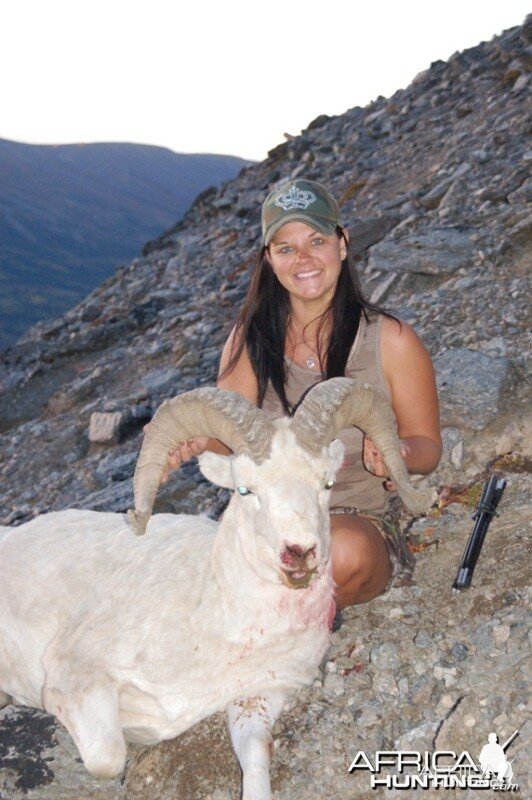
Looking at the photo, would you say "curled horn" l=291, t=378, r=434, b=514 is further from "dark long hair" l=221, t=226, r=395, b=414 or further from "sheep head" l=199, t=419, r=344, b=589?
"dark long hair" l=221, t=226, r=395, b=414

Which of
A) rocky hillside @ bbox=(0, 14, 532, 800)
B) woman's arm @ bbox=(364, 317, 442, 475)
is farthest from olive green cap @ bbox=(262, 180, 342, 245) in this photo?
rocky hillside @ bbox=(0, 14, 532, 800)

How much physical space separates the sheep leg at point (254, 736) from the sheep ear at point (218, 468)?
3.99 feet

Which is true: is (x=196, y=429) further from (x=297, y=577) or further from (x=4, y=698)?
(x=4, y=698)

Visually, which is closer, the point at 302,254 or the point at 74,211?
the point at 302,254

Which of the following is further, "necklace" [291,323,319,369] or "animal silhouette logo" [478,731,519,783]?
"necklace" [291,323,319,369]

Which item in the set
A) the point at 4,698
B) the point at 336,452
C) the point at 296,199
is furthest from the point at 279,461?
the point at 4,698

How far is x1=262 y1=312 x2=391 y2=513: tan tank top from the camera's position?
5.69 meters

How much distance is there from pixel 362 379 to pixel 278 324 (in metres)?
0.73

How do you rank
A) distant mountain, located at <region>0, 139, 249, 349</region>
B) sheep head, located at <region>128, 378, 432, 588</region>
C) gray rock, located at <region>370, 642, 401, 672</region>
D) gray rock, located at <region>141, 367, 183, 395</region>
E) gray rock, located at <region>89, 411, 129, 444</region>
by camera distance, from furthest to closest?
distant mountain, located at <region>0, 139, 249, 349</region> < gray rock, located at <region>141, 367, 183, 395</region> < gray rock, located at <region>89, 411, 129, 444</region> < gray rock, located at <region>370, 642, 401, 672</region> < sheep head, located at <region>128, 378, 432, 588</region>

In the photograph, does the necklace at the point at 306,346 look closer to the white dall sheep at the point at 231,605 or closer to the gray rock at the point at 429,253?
the white dall sheep at the point at 231,605

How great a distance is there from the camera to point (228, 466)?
4.98 metres

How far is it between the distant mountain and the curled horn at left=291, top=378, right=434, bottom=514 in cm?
3570

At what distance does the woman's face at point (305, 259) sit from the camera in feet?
18.5

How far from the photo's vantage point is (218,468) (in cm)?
500
